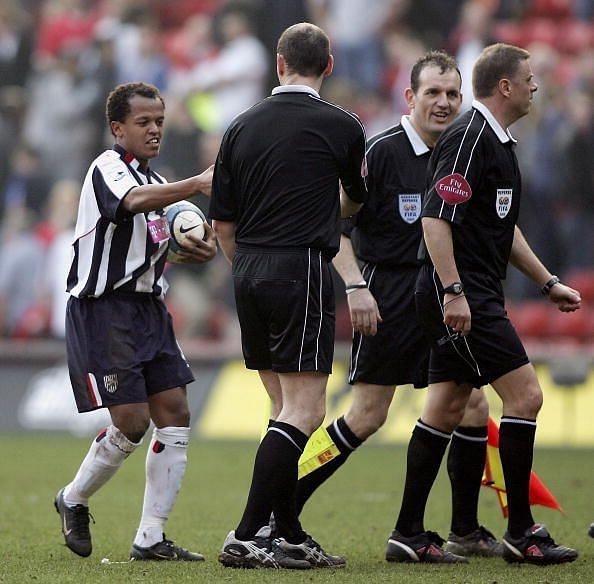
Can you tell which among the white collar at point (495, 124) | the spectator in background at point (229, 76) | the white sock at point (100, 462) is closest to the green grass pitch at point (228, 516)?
the white sock at point (100, 462)

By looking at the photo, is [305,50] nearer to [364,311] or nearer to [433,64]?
[433,64]

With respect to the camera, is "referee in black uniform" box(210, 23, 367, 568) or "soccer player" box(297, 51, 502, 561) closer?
"referee in black uniform" box(210, 23, 367, 568)

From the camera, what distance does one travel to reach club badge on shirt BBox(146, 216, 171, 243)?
6.14 metres

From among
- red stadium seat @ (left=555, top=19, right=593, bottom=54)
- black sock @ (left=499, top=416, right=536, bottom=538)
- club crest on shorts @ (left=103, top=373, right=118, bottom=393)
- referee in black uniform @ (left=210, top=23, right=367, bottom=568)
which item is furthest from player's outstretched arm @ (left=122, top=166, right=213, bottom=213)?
red stadium seat @ (left=555, top=19, right=593, bottom=54)

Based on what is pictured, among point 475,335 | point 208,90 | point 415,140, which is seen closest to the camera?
point 475,335

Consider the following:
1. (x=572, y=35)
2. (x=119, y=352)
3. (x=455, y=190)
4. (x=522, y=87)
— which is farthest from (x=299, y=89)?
(x=572, y=35)

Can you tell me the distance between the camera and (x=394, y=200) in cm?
661

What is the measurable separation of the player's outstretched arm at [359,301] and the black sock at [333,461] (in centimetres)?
56

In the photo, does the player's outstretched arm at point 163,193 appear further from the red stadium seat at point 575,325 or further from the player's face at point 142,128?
the red stadium seat at point 575,325

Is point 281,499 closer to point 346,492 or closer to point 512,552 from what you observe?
point 512,552

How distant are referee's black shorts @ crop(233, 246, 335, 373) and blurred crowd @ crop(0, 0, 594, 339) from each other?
9.39 metres

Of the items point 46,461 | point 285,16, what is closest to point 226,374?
point 46,461

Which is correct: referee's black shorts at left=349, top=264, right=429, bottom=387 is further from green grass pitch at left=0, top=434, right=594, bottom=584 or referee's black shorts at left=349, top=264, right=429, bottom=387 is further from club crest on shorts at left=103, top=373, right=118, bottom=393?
club crest on shorts at left=103, top=373, right=118, bottom=393

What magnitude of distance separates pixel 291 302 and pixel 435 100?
5.20 feet
